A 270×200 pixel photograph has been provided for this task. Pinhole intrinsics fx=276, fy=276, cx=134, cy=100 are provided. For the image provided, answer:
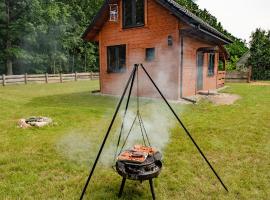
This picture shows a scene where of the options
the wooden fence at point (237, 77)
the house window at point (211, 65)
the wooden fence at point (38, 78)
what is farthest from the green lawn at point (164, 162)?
the wooden fence at point (237, 77)

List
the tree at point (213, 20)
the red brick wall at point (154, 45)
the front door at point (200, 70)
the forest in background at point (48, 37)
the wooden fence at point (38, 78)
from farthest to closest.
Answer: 1. the tree at point (213, 20)
2. the forest in background at point (48, 37)
3. the wooden fence at point (38, 78)
4. the front door at point (200, 70)
5. the red brick wall at point (154, 45)

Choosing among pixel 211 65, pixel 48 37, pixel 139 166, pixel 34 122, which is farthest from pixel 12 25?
pixel 139 166

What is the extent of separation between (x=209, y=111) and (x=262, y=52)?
18706mm

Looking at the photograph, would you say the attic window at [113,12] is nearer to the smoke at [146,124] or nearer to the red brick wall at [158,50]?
the red brick wall at [158,50]

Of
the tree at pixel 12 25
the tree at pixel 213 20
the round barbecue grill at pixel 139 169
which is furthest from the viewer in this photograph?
the tree at pixel 213 20

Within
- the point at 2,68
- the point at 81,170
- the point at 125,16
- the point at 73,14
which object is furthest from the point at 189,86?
the point at 73,14

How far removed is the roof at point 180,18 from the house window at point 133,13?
2.60ft

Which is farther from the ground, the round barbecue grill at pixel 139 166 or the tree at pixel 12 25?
the tree at pixel 12 25

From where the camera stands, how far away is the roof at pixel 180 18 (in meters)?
11.2

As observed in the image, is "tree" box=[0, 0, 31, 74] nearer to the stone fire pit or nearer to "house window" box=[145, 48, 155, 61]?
"house window" box=[145, 48, 155, 61]

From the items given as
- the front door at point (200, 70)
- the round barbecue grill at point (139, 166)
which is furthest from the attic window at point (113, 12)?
the round barbecue grill at point (139, 166)

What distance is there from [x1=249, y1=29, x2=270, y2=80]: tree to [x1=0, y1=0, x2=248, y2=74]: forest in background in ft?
18.2

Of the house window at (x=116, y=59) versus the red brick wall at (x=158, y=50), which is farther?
the house window at (x=116, y=59)

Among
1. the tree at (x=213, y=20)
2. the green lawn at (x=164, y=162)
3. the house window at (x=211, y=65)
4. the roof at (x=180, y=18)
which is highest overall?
the tree at (x=213, y=20)
